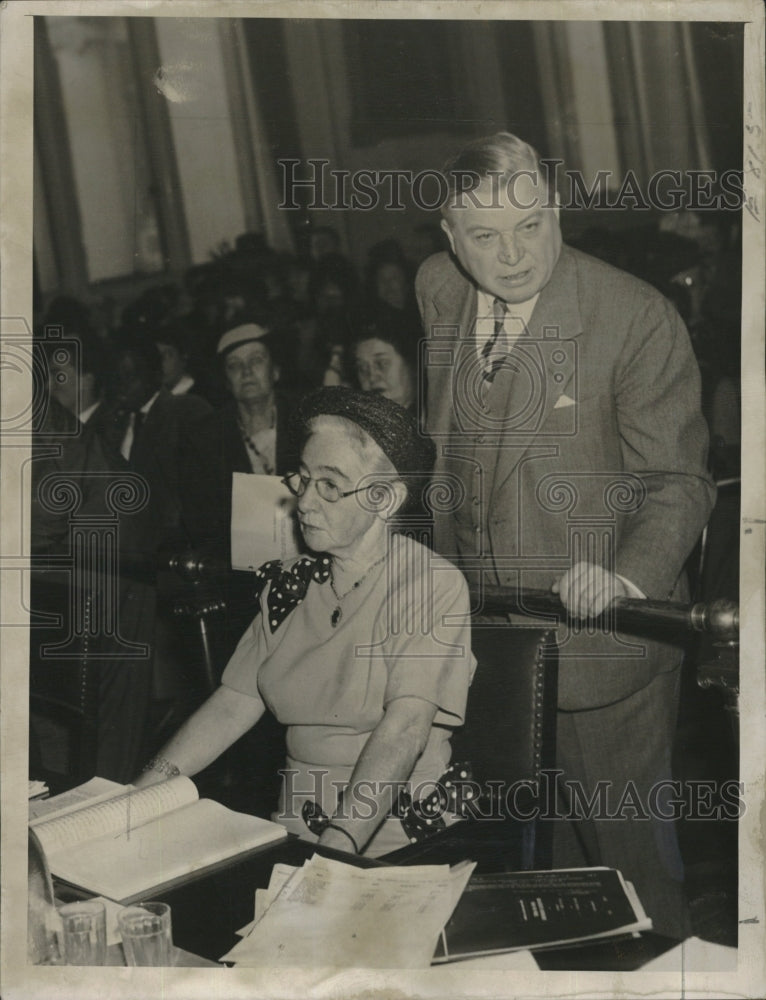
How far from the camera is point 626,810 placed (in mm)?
2658

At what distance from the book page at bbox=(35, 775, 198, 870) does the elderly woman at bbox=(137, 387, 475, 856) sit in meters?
0.13

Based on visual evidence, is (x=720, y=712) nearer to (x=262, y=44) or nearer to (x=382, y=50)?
(x=382, y=50)

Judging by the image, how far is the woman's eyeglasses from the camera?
102 inches

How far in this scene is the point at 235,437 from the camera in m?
2.73

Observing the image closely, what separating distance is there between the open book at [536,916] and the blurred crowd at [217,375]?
900mm

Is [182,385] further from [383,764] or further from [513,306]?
[383,764]

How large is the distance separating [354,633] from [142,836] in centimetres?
68

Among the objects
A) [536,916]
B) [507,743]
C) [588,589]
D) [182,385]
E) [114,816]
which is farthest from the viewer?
[182,385]

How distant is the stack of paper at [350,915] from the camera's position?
7.34 feet

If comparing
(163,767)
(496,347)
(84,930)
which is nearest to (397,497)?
(496,347)

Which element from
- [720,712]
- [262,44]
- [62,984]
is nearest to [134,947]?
[62,984]

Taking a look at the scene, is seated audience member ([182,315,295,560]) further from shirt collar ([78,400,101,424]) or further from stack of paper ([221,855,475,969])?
stack of paper ([221,855,475,969])

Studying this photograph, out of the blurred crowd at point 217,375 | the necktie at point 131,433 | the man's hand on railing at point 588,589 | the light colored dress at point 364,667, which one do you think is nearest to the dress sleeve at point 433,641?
the light colored dress at point 364,667

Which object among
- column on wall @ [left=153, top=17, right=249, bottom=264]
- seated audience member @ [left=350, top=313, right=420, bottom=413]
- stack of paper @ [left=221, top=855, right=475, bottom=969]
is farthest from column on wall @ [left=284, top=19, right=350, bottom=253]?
stack of paper @ [left=221, top=855, right=475, bottom=969]
